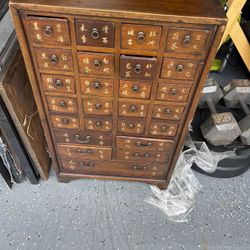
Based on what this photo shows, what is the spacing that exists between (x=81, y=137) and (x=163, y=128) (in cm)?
32

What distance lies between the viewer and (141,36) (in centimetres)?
71

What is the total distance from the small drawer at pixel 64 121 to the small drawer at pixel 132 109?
0.57ft

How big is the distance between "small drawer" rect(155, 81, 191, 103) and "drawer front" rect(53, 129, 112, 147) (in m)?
0.29

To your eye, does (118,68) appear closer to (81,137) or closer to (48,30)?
(48,30)

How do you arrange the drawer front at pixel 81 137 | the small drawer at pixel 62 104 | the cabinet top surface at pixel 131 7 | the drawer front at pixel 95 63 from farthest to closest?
the drawer front at pixel 81 137, the small drawer at pixel 62 104, the drawer front at pixel 95 63, the cabinet top surface at pixel 131 7

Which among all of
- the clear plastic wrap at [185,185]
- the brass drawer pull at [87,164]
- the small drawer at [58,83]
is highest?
the small drawer at [58,83]

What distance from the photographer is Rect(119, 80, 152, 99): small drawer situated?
84 cm

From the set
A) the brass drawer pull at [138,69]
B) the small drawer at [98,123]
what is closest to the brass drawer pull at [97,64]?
the brass drawer pull at [138,69]

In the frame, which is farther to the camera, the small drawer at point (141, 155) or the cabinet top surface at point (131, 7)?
the small drawer at point (141, 155)

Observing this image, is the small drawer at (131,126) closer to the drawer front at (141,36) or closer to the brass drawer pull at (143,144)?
the brass drawer pull at (143,144)

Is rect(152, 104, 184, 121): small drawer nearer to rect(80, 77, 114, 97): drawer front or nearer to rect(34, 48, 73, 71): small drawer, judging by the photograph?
rect(80, 77, 114, 97): drawer front

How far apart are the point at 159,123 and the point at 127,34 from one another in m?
0.36

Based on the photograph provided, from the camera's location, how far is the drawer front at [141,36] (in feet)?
2.31

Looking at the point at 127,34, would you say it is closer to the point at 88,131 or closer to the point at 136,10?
the point at 136,10
